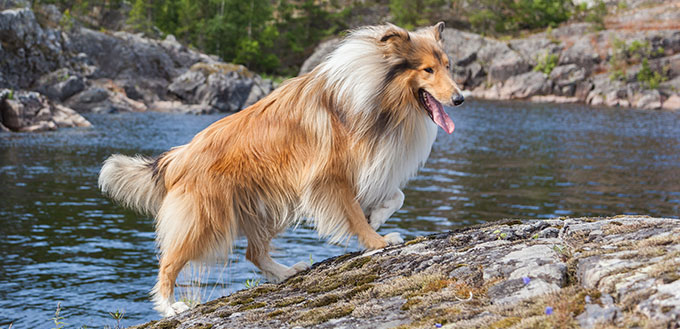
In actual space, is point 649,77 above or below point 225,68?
above

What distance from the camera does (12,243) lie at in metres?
13.3

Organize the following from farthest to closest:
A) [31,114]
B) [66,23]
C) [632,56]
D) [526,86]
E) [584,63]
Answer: [584,63] < [632,56] < [526,86] < [66,23] < [31,114]

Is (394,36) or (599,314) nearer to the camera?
(599,314)

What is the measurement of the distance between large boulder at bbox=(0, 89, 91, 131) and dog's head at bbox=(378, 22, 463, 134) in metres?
29.7

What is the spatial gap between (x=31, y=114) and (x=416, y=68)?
31190 millimetres

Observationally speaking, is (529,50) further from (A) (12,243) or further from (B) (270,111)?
(B) (270,111)

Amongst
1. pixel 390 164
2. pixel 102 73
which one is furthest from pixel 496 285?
pixel 102 73

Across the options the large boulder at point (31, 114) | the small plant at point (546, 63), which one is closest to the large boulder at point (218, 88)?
the large boulder at point (31, 114)

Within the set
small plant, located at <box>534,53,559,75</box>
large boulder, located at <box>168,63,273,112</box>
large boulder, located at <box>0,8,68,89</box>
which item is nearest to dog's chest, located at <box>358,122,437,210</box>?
large boulder, located at <box>0,8,68,89</box>

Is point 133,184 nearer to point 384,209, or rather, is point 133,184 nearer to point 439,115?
point 384,209

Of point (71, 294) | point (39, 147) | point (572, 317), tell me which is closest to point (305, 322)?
point (572, 317)

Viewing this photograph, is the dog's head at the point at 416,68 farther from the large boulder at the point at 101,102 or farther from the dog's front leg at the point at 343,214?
the large boulder at the point at 101,102

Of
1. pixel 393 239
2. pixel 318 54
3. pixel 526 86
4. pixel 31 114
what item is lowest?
pixel 31 114

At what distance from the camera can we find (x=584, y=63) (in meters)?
69.4
